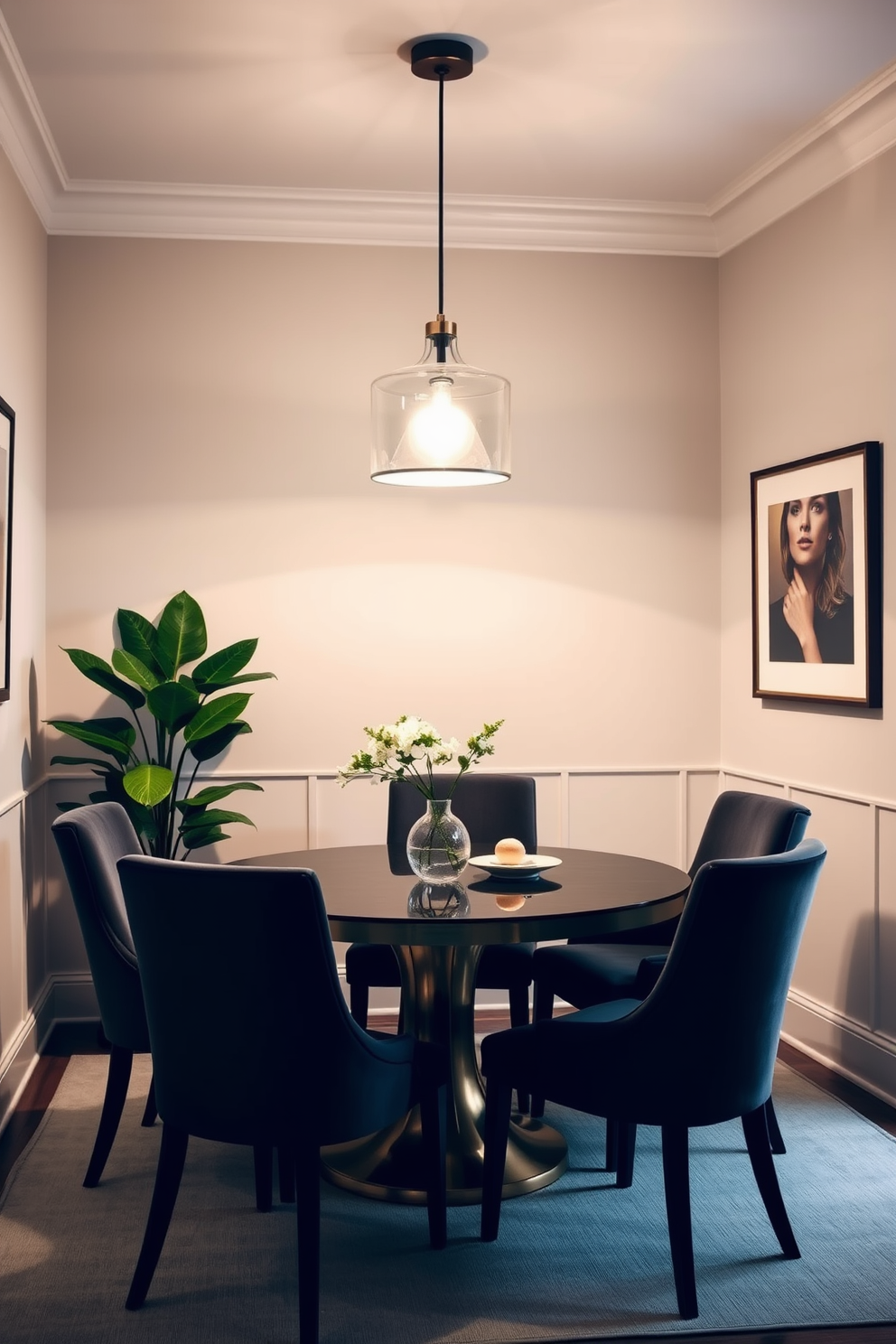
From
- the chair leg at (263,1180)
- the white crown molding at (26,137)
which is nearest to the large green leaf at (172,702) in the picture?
the chair leg at (263,1180)

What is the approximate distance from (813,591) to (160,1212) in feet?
8.79

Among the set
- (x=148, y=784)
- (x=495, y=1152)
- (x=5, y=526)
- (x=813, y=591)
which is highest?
(x=5, y=526)

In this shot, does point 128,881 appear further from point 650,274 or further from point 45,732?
point 650,274

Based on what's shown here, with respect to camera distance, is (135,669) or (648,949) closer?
(648,949)

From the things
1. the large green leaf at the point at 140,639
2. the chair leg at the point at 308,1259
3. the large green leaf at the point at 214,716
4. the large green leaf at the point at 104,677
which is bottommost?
the chair leg at the point at 308,1259

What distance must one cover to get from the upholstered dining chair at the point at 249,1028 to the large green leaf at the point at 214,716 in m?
1.63

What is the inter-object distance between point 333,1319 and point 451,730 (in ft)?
7.95

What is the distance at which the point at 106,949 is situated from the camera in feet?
9.20

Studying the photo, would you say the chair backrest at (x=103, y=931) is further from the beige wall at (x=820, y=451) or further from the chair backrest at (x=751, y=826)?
the beige wall at (x=820, y=451)

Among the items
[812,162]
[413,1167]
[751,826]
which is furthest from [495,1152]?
[812,162]

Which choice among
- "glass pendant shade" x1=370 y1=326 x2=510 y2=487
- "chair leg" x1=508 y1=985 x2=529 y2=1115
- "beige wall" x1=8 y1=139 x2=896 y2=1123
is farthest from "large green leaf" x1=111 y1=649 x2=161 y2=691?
"chair leg" x1=508 y1=985 x2=529 y2=1115

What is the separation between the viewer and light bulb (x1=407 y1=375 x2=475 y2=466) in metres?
3.02

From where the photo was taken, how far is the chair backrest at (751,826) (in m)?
3.03

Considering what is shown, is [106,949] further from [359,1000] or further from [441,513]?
[441,513]
